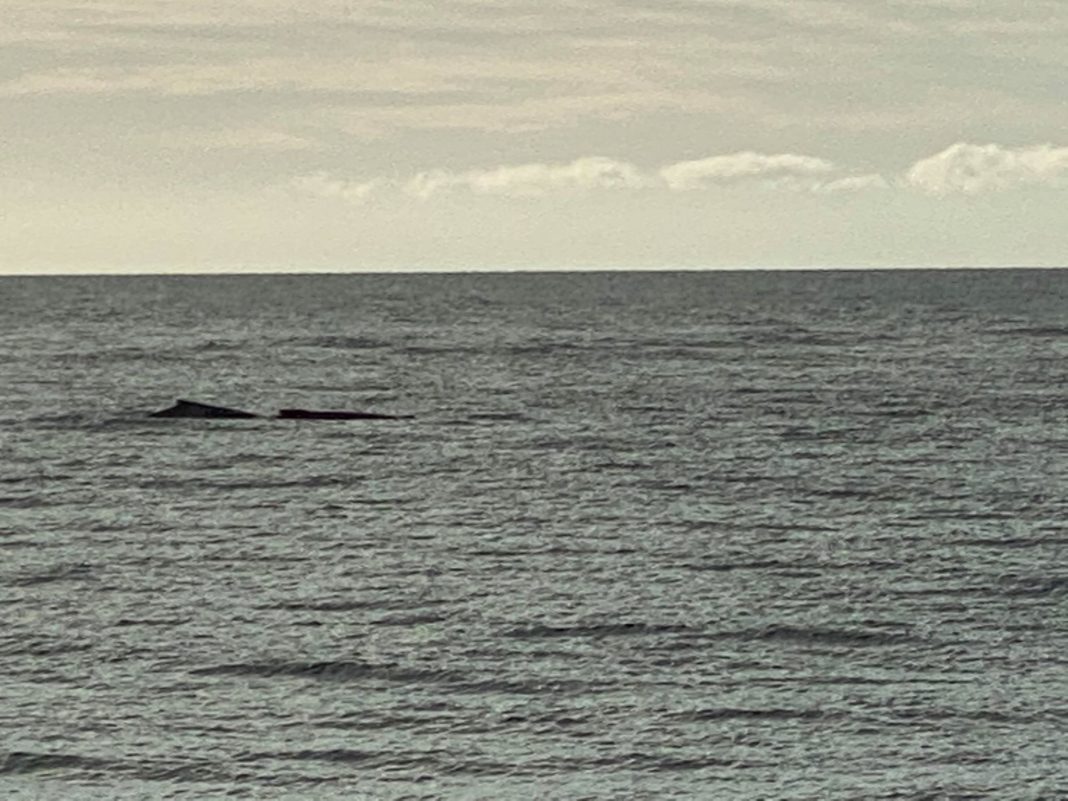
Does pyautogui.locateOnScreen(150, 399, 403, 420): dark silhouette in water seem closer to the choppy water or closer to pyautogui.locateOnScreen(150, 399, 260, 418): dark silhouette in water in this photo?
pyautogui.locateOnScreen(150, 399, 260, 418): dark silhouette in water

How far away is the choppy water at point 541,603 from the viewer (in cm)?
3103

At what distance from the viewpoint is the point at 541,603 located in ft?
145

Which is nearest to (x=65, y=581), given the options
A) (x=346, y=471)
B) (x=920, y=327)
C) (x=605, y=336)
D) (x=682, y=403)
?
(x=346, y=471)

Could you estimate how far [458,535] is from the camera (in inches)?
2183

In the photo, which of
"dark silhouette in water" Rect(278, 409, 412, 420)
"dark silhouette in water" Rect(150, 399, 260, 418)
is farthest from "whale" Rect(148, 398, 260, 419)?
"dark silhouette in water" Rect(278, 409, 412, 420)

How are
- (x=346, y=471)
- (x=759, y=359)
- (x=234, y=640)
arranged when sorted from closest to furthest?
(x=234, y=640) < (x=346, y=471) < (x=759, y=359)

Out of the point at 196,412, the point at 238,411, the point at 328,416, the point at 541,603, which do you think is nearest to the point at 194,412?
the point at 196,412

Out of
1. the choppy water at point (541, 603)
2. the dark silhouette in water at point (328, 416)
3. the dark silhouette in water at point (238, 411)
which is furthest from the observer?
the dark silhouette in water at point (328, 416)

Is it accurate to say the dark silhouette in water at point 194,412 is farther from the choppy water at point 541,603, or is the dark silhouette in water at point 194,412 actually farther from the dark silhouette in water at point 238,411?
the choppy water at point 541,603

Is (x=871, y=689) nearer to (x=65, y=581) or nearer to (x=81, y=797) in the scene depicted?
(x=81, y=797)

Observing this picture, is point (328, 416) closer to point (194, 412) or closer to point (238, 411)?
point (238, 411)

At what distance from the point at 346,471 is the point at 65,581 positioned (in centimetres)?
2464

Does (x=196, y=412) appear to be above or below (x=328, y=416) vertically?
above

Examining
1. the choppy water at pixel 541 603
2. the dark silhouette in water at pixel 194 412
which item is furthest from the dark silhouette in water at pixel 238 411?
the choppy water at pixel 541 603
